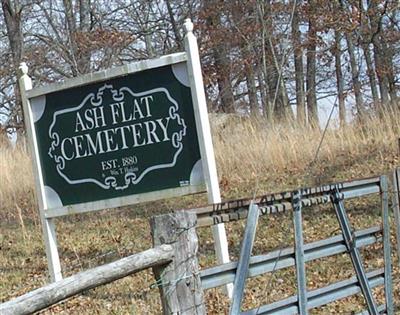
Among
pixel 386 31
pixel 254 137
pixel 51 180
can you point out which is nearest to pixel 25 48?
pixel 386 31

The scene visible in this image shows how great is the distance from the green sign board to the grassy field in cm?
97

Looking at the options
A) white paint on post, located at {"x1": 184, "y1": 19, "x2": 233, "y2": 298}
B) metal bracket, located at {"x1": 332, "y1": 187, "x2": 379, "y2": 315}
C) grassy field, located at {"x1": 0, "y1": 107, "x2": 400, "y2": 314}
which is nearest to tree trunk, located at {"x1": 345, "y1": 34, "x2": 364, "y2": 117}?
grassy field, located at {"x1": 0, "y1": 107, "x2": 400, "y2": 314}

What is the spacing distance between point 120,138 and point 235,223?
298 cm

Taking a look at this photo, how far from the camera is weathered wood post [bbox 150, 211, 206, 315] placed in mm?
3605

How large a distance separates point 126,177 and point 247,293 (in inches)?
58.6

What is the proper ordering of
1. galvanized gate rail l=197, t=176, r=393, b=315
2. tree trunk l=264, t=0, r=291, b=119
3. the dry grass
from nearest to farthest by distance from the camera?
galvanized gate rail l=197, t=176, r=393, b=315
the dry grass
tree trunk l=264, t=0, r=291, b=119

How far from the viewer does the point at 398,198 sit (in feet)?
16.7

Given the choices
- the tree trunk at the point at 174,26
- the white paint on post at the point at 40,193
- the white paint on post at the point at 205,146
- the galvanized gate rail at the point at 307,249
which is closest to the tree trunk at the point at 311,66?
the tree trunk at the point at 174,26

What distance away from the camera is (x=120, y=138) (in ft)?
20.5

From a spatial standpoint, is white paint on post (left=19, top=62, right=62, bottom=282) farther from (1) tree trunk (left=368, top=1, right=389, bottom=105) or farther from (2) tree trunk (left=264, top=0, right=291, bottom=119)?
(1) tree trunk (left=368, top=1, right=389, bottom=105)

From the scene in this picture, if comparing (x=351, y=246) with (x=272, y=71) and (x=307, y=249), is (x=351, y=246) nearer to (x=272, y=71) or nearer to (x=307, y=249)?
(x=307, y=249)

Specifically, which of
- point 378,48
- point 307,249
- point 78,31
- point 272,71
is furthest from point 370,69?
point 307,249

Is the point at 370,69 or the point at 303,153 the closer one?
the point at 303,153

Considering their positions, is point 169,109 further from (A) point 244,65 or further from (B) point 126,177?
(A) point 244,65
